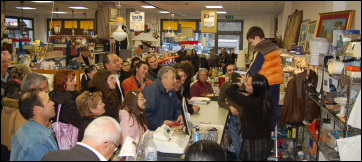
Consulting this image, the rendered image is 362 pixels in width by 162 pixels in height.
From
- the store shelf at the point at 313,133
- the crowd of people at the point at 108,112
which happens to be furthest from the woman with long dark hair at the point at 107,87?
the store shelf at the point at 313,133

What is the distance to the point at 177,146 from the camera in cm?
279

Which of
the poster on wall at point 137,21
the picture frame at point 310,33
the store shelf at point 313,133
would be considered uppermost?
the poster on wall at point 137,21

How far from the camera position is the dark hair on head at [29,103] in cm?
279

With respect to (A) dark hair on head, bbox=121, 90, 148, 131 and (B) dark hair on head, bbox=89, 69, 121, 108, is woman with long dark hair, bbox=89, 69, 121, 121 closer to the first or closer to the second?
(B) dark hair on head, bbox=89, 69, 121, 108

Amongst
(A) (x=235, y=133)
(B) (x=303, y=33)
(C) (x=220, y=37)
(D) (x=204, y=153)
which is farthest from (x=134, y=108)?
(C) (x=220, y=37)

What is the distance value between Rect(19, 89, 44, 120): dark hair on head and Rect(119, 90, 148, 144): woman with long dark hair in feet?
2.75

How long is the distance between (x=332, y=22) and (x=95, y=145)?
12.5 feet

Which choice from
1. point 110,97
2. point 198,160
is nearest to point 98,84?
point 110,97

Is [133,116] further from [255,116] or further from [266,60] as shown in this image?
[266,60]

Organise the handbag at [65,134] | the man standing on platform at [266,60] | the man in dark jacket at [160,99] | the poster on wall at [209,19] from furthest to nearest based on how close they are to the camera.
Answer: the poster on wall at [209,19], the man standing on platform at [266,60], the man in dark jacket at [160,99], the handbag at [65,134]

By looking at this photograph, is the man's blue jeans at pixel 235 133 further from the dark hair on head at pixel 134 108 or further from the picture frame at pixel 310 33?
the picture frame at pixel 310 33

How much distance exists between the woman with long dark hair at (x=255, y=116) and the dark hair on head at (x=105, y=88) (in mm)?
1352

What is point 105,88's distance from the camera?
4.09 metres

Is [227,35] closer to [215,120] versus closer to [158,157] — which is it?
[215,120]
